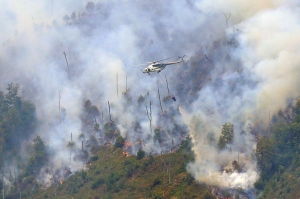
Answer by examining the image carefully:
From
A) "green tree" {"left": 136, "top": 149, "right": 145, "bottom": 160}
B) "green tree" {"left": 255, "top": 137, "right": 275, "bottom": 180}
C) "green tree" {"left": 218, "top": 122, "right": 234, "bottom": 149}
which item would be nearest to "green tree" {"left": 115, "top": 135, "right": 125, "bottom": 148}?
"green tree" {"left": 136, "top": 149, "right": 145, "bottom": 160}

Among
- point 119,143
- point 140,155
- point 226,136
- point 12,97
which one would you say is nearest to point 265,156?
point 226,136

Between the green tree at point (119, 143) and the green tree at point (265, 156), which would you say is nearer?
the green tree at point (265, 156)

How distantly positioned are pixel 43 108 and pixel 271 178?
60.8 m

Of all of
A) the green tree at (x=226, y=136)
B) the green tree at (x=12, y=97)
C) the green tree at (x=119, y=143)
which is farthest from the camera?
the green tree at (x=12, y=97)

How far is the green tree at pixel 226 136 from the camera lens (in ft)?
280

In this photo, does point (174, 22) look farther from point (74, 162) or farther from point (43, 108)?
point (74, 162)

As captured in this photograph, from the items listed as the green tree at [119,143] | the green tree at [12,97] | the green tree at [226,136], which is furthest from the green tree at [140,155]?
Answer: the green tree at [12,97]

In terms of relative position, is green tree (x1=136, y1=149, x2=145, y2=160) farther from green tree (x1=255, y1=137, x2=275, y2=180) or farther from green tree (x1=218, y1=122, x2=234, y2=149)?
green tree (x1=255, y1=137, x2=275, y2=180)

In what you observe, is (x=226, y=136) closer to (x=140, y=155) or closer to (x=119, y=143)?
(x=140, y=155)

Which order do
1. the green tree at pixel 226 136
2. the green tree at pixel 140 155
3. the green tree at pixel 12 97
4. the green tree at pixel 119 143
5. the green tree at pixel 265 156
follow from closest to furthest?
the green tree at pixel 265 156 → the green tree at pixel 226 136 → the green tree at pixel 140 155 → the green tree at pixel 119 143 → the green tree at pixel 12 97

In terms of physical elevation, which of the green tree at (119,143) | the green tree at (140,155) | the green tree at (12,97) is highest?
the green tree at (12,97)

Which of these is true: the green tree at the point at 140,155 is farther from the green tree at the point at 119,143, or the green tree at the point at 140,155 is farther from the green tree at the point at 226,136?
the green tree at the point at 226,136

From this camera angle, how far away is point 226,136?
85.6 metres

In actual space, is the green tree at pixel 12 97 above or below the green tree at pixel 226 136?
above
